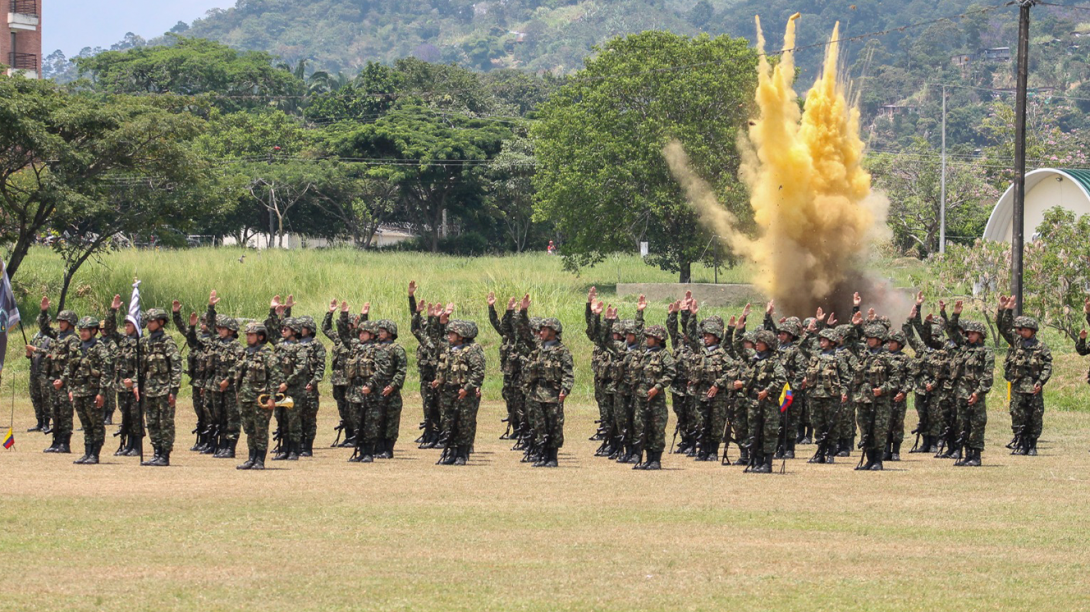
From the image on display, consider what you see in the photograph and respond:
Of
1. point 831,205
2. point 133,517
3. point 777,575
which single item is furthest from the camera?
point 831,205

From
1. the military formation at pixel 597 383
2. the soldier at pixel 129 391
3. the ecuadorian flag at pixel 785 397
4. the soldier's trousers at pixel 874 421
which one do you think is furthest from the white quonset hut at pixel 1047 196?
the soldier at pixel 129 391

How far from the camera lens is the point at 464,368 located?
64.0 ft

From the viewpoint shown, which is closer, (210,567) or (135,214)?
(210,567)

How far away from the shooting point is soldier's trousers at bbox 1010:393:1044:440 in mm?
21344

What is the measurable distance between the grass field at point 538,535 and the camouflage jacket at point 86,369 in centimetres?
107

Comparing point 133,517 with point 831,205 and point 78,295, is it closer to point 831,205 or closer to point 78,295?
point 831,205

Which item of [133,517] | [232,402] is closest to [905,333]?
[232,402]

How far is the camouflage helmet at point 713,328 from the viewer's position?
2019cm

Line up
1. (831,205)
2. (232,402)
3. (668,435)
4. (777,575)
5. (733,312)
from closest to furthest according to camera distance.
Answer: (777,575) → (232,402) → (668,435) → (831,205) → (733,312)

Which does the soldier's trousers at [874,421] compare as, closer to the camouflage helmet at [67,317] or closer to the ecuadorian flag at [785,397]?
the ecuadorian flag at [785,397]

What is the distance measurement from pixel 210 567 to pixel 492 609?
2631 millimetres

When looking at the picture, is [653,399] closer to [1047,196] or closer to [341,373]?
[341,373]

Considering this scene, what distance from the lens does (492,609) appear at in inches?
425

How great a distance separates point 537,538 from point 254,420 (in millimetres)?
6336
